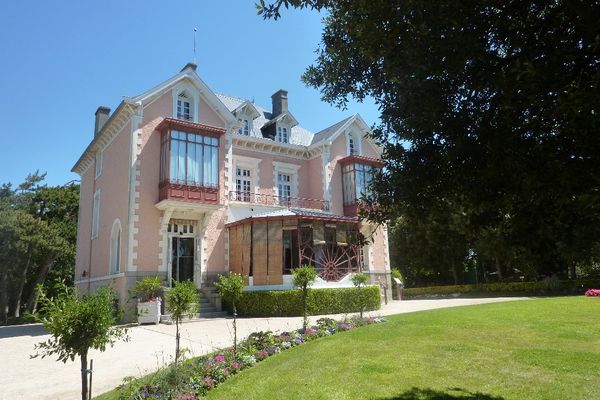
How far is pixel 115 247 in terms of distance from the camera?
2014 centimetres

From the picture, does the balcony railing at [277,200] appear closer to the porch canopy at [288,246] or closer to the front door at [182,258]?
the porch canopy at [288,246]

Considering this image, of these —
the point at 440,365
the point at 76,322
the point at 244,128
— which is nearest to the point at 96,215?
the point at 244,128

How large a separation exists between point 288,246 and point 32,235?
17.1m

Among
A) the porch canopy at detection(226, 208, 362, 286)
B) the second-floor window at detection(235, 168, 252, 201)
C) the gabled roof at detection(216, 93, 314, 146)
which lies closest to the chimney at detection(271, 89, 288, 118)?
the gabled roof at detection(216, 93, 314, 146)

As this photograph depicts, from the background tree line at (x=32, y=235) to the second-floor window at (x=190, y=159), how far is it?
13669mm

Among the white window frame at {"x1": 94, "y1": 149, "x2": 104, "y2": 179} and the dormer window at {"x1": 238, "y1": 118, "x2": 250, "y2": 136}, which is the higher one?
the dormer window at {"x1": 238, "y1": 118, "x2": 250, "y2": 136}

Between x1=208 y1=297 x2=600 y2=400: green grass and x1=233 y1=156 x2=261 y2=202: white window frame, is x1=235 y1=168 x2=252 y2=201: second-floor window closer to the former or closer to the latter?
x1=233 y1=156 x2=261 y2=202: white window frame

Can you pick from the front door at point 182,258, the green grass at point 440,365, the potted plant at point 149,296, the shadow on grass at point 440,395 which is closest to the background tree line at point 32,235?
the front door at point 182,258

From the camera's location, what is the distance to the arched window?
19.8m

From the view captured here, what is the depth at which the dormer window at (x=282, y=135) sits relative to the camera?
25.4 metres

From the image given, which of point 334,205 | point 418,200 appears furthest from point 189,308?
point 334,205

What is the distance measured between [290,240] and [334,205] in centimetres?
465

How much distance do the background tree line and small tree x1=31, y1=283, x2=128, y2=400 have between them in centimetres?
2457

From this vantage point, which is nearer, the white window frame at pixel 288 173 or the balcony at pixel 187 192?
the balcony at pixel 187 192
